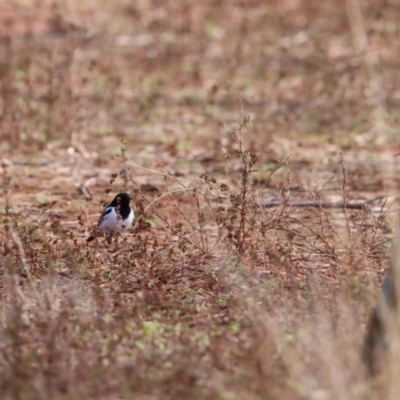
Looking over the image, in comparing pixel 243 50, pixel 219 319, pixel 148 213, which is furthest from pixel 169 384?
pixel 243 50

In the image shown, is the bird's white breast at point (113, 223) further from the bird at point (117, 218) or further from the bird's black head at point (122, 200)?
the bird's black head at point (122, 200)

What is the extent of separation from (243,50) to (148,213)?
830cm

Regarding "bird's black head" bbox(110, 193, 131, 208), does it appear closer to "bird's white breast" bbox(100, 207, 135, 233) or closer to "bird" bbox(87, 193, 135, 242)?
"bird" bbox(87, 193, 135, 242)

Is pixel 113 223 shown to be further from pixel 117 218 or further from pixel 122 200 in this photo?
pixel 122 200

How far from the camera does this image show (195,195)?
703 cm

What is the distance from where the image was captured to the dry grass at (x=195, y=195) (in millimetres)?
5047

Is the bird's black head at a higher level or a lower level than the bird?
higher

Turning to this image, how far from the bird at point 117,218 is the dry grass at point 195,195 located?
0.14 meters

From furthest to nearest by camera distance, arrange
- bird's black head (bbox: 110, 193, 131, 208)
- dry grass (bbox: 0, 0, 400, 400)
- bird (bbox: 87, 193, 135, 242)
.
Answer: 1. bird's black head (bbox: 110, 193, 131, 208)
2. bird (bbox: 87, 193, 135, 242)
3. dry grass (bbox: 0, 0, 400, 400)

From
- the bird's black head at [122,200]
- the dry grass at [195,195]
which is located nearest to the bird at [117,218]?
the bird's black head at [122,200]

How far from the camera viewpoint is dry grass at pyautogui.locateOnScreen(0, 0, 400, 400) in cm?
505

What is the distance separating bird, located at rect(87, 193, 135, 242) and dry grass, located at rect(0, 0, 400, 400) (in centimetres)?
14

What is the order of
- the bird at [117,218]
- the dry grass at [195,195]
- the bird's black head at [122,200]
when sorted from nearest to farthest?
the dry grass at [195,195] < the bird at [117,218] < the bird's black head at [122,200]

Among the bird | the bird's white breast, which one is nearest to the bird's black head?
the bird
